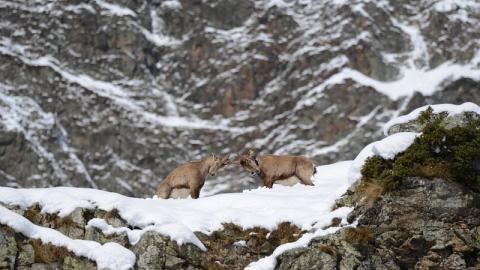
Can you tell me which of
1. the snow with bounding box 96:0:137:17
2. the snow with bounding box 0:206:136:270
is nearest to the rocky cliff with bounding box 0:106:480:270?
the snow with bounding box 0:206:136:270

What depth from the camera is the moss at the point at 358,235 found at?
20641 millimetres

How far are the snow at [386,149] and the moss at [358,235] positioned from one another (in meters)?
1.81

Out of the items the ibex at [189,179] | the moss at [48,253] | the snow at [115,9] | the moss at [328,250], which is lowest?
the snow at [115,9]

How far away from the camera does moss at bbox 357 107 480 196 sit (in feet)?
70.1

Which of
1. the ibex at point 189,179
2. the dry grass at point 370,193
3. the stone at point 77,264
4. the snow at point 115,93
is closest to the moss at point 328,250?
the dry grass at point 370,193

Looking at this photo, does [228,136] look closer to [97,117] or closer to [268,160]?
[97,117]

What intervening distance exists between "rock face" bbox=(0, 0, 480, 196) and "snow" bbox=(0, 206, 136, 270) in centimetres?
10226

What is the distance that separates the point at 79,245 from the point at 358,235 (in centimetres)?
635

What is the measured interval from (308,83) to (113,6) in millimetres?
32983

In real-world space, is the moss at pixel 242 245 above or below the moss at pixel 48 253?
above

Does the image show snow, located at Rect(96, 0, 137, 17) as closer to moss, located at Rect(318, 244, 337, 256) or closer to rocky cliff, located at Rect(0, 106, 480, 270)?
rocky cliff, located at Rect(0, 106, 480, 270)

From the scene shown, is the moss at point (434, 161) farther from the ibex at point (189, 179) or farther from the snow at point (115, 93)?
the snow at point (115, 93)

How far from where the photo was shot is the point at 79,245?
21.5 m

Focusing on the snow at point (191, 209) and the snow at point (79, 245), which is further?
the snow at point (191, 209)
